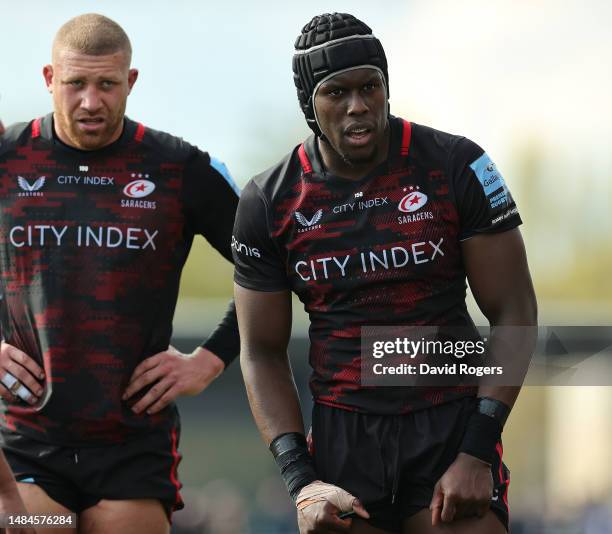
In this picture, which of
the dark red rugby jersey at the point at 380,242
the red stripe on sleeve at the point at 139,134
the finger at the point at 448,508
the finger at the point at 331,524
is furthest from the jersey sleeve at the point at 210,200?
the finger at the point at 448,508

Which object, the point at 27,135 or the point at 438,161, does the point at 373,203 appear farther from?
the point at 27,135

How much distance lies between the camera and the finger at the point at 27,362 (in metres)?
4.84

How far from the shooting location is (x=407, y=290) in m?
4.21

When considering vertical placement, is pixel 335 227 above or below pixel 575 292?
above

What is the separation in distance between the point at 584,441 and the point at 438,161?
13332 mm

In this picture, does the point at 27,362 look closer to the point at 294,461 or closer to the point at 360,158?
the point at 294,461

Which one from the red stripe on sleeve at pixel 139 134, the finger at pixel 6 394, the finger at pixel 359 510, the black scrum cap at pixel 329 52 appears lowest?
the finger at pixel 359 510

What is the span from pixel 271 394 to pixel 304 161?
857 mm

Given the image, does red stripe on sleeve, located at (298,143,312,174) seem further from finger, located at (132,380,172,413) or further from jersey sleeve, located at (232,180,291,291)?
finger, located at (132,380,172,413)

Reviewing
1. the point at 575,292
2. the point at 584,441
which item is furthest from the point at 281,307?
the point at 575,292

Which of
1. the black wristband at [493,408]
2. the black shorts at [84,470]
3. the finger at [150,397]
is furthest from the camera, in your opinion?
the finger at [150,397]

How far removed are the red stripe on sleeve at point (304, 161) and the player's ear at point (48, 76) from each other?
118 cm

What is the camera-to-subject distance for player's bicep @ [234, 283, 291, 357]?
441cm

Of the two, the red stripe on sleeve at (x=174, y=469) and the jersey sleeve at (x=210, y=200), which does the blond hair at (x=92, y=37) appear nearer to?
the jersey sleeve at (x=210, y=200)
